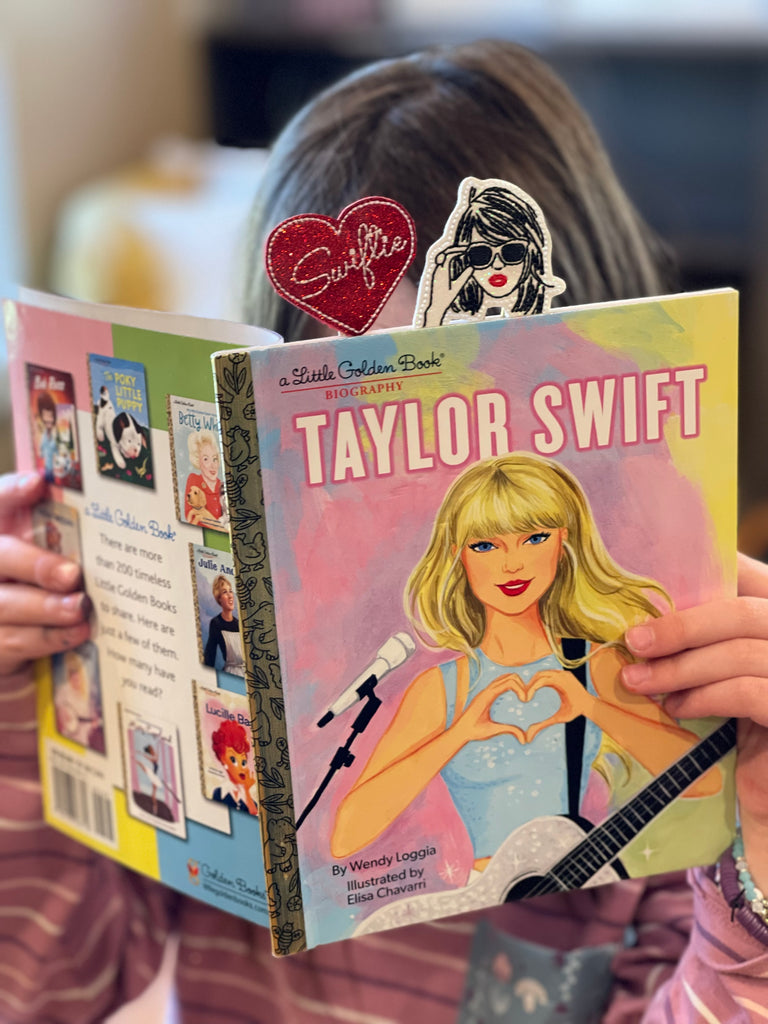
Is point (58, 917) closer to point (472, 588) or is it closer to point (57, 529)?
point (57, 529)

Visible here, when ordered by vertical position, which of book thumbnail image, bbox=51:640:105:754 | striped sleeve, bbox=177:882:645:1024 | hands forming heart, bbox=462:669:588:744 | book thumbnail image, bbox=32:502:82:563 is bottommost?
striped sleeve, bbox=177:882:645:1024

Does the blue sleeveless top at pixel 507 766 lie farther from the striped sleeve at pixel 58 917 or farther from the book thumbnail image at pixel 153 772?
the striped sleeve at pixel 58 917

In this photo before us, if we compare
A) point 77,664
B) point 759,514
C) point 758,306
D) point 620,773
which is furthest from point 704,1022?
point 758,306

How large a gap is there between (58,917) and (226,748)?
0.98ft

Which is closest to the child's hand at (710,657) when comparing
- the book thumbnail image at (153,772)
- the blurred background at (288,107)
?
the book thumbnail image at (153,772)

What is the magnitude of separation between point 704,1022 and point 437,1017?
0.22m

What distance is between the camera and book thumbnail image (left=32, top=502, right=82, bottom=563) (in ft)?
2.01

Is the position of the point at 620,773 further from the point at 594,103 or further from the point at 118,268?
the point at 594,103

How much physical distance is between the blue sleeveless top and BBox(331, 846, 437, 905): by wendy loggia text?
3 cm

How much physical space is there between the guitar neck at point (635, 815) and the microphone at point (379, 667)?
0.46 ft

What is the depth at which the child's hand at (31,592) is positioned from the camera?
615 mm

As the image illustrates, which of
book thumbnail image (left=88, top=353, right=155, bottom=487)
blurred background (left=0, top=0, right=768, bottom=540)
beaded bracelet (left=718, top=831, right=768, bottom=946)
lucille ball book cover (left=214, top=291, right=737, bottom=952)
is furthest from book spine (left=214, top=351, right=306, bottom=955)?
blurred background (left=0, top=0, right=768, bottom=540)

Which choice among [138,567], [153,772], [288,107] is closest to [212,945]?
[153,772]

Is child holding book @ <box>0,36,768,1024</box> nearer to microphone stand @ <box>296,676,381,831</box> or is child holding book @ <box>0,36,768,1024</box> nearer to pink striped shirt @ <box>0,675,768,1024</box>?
pink striped shirt @ <box>0,675,768,1024</box>
